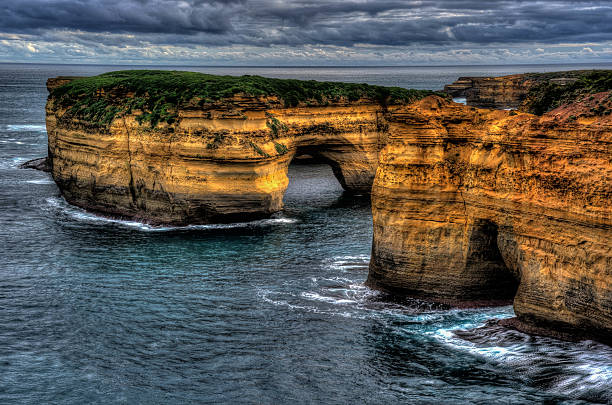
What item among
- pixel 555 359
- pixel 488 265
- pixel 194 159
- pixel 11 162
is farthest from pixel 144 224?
pixel 11 162

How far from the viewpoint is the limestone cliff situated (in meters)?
46.5

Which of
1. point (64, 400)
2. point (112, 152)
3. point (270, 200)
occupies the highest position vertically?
point (112, 152)

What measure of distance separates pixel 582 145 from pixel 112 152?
37.6 meters

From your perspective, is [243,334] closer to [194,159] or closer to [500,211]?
[500,211]

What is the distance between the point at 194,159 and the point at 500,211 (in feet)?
85.5

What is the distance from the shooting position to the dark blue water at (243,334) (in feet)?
73.0

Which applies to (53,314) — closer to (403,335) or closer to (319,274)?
(319,274)

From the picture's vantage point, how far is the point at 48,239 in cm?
4294

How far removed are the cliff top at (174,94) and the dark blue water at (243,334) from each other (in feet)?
35.1

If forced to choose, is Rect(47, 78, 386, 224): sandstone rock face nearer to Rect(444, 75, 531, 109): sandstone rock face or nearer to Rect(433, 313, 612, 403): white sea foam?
Rect(433, 313, 612, 403): white sea foam

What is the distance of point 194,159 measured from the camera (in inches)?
1829

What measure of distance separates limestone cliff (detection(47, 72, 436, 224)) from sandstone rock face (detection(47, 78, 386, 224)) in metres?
0.08

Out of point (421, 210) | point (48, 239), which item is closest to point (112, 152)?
point (48, 239)

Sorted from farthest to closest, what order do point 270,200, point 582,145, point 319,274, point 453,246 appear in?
point 270,200, point 319,274, point 453,246, point 582,145
